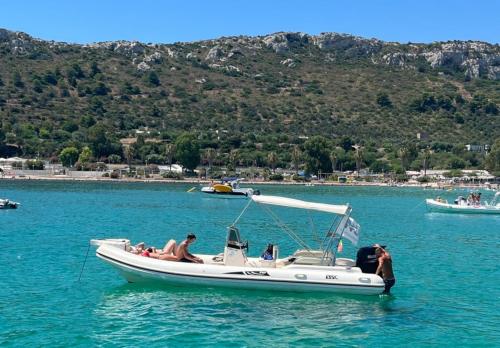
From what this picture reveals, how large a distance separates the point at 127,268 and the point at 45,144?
138315mm

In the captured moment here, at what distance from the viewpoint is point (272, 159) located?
152 metres

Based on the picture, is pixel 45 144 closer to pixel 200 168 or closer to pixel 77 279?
pixel 200 168

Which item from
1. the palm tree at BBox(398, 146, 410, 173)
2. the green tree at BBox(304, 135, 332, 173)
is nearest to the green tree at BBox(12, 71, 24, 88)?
the green tree at BBox(304, 135, 332, 173)

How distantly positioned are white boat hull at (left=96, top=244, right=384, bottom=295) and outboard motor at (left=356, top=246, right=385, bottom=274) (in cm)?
41

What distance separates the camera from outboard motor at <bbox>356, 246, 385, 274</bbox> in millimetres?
22828

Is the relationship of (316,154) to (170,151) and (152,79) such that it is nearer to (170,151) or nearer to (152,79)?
(170,151)

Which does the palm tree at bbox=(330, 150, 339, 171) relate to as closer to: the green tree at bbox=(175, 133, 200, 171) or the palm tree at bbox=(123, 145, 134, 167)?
the green tree at bbox=(175, 133, 200, 171)

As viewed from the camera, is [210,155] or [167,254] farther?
[210,155]

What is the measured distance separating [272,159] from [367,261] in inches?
5069

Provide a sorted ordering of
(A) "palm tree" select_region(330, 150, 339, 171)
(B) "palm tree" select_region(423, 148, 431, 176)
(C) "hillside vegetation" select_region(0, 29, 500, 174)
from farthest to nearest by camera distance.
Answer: (C) "hillside vegetation" select_region(0, 29, 500, 174) < (B) "palm tree" select_region(423, 148, 431, 176) < (A) "palm tree" select_region(330, 150, 339, 171)

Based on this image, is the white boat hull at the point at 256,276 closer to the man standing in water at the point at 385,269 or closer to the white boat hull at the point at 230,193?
the man standing in water at the point at 385,269

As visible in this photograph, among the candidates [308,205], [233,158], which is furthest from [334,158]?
[308,205]

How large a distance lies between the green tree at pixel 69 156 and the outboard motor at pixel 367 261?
130437mm

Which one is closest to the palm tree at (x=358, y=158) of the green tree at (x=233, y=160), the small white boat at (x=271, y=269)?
the green tree at (x=233, y=160)
